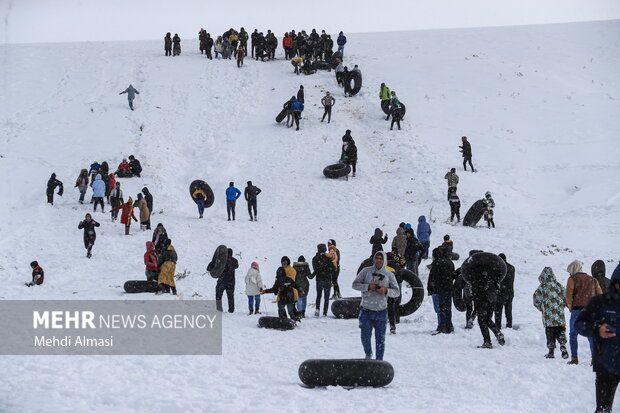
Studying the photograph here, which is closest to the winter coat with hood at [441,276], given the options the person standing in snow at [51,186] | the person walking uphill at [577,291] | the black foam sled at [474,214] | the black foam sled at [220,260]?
the person walking uphill at [577,291]

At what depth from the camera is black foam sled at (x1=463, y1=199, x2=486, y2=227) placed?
21422mm

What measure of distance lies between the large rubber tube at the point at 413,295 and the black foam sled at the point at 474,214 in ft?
28.5

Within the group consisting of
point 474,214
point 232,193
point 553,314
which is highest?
point 232,193

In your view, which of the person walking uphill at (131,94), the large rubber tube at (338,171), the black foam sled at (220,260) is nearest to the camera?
the black foam sled at (220,260)

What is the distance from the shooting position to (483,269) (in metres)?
10.9

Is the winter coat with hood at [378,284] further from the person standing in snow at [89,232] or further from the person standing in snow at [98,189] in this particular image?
the person standing in snow at [98,189]

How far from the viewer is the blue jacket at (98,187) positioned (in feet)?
73.6

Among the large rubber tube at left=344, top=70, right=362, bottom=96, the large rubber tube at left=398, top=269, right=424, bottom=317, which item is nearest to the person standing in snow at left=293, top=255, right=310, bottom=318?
the large rubber tube at left=398, top=269, right=424, bottom=317

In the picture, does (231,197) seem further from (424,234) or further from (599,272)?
(599,272)

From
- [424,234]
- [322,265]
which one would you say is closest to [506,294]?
[322,265]

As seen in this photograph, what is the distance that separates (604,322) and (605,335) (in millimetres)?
148

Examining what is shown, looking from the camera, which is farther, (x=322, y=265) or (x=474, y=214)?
(x=474, y=214)

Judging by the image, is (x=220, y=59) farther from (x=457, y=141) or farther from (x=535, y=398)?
(x=535, y=398)

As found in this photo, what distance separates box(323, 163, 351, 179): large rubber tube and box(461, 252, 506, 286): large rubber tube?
598 inches
